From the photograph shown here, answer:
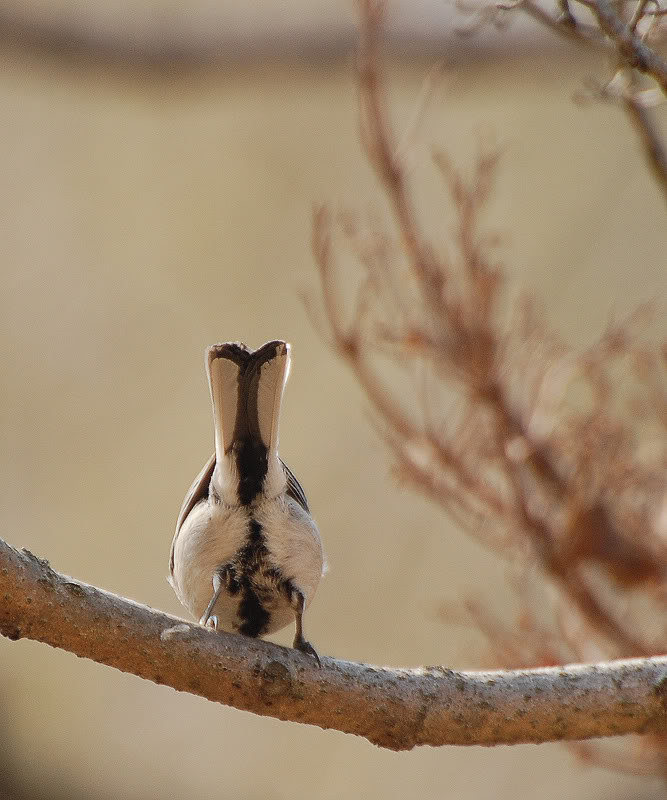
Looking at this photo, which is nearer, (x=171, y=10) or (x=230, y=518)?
(x=230, y=518)

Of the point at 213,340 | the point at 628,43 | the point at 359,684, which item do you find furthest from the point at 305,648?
the point at 213,340

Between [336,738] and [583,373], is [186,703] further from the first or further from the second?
[583,373]

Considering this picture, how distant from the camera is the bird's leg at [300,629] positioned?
1592 millimetres

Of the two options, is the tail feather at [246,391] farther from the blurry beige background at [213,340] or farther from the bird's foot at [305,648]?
the blurry beige background at [213,340]

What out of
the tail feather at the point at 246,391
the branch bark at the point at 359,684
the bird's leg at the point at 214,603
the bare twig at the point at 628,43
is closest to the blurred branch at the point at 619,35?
the bare twig at the point at 628,43

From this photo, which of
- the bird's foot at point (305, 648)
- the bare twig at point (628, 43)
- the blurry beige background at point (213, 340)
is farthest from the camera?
the blurry beige background at point (213, 340)

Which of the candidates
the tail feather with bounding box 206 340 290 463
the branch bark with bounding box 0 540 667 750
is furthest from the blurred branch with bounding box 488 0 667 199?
the branch bark with bounding box 0 540 667 750

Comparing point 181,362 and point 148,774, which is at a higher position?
point 181,362

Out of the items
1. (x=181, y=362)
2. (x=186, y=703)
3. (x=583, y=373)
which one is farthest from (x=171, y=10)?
(x=186, y=703)

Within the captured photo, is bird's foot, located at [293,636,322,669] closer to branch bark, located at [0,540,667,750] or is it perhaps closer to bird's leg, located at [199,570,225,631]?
branch bark, located at [0,540,667,750]

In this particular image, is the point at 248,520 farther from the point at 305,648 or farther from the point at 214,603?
the point at 305,648

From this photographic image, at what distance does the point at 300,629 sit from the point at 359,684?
213 mm

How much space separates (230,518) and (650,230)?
168 inches

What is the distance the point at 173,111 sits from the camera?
5574 mm
